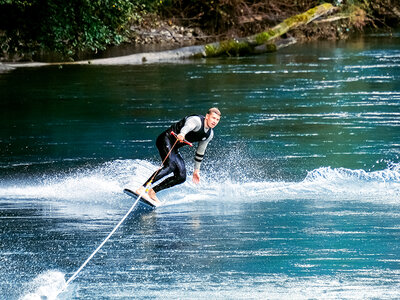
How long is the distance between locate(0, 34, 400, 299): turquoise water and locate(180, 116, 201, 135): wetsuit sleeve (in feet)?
3.54

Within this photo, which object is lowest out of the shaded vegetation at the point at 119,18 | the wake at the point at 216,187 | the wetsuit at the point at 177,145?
the wake at the point at 216,187

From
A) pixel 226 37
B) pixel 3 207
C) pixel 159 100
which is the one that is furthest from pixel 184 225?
pixel 226 37

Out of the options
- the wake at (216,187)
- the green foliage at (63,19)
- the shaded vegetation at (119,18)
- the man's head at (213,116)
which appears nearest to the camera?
the man's head at (213,116)

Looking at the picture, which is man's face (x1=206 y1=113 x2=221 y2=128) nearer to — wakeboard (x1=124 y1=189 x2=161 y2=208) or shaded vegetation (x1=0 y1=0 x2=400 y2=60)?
wakeboard (x1=124 y1=189 x2=161 y2=208)

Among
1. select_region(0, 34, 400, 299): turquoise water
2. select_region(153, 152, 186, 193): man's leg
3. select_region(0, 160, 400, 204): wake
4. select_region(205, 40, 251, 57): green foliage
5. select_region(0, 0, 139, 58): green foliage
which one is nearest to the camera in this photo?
select_region(0, 34, 400, 299): turquoise water

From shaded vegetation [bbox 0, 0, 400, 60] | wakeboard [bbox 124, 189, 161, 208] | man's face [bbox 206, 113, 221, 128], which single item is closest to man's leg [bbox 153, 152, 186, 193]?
wakeboard [bbox 124, 189, 161, 208]

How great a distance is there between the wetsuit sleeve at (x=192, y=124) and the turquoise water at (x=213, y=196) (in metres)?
1.08

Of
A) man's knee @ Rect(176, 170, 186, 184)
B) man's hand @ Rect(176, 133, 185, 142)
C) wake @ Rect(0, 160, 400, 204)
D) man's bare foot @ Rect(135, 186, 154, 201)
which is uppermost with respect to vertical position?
man's hand @ Rect(176, 133, 185, 142)

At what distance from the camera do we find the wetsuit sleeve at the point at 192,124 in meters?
10.4

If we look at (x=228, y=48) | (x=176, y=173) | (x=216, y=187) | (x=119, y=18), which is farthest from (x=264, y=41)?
(x=176, y=173)

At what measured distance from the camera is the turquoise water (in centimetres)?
810

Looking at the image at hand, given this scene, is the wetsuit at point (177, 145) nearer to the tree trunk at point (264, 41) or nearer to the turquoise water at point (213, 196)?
the turquoise water at point (213, 196)

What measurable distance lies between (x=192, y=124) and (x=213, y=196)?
168 cm

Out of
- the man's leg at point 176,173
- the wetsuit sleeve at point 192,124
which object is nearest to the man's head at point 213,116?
the wetsuit sleeve at point 192,124
